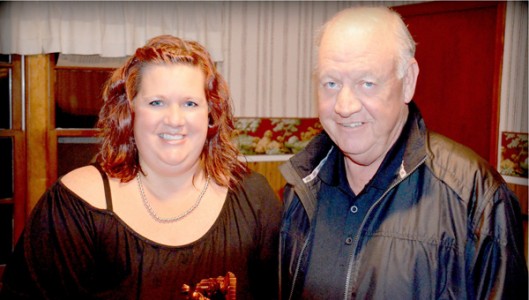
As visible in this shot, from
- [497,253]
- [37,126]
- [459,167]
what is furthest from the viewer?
[37,126]

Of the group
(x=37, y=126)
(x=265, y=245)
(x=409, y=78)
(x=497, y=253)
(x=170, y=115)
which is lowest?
(x=265, y=245)

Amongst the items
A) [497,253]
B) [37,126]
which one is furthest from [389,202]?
[37,126]

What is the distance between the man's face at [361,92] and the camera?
4.72 ft

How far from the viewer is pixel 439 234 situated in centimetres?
137

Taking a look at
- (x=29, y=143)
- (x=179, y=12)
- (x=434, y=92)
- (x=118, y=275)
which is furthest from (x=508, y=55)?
(x=29, y=143)

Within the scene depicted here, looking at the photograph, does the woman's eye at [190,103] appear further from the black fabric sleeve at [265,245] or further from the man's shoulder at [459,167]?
the man's shoulder at [459,167]

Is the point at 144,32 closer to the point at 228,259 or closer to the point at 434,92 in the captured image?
the point at 434,92

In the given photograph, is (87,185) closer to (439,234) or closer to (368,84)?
(368,84)

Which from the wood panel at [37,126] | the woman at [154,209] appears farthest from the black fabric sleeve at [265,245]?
the wood panel at [37,126]

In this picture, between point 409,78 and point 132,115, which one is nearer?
point 409,78

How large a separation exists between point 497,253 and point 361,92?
533mm

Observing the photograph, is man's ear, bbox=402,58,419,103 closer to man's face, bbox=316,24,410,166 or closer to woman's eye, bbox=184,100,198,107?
man's face, bbox=316,24,410,166

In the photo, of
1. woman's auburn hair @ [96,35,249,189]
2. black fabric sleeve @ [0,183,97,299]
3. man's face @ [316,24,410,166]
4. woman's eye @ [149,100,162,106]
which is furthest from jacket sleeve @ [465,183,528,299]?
black fabric sleeve @ [0,183,97,299]

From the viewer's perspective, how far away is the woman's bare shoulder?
60.6 inches
